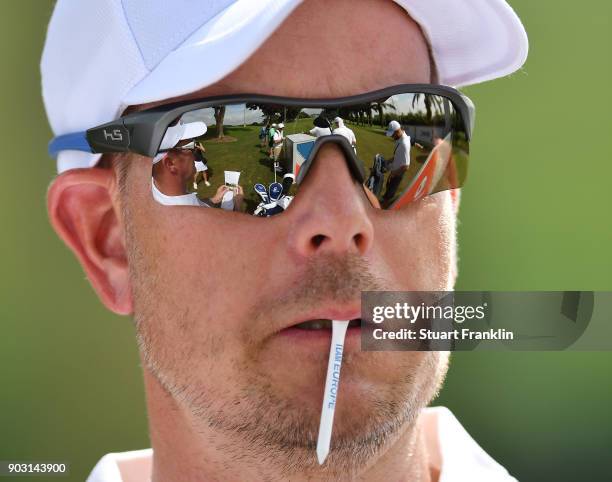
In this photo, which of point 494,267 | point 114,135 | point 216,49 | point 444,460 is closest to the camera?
point 216,49

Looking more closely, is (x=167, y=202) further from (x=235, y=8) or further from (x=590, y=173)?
(x=590, y=173)

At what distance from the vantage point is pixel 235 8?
1.24m

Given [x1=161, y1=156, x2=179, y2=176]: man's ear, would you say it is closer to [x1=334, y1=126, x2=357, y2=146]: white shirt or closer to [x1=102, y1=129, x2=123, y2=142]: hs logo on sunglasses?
[x1=102, y1=129, x2=123, y2=142]: hs logo on sunglasses

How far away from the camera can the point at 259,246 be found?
1281mm

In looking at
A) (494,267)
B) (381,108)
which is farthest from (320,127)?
(494,267)

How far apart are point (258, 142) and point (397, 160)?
0.86ft

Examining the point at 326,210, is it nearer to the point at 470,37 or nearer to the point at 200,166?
the point at 200,166

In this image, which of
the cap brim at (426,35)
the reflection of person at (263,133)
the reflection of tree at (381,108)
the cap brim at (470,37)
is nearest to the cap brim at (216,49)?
the cap brim at (426,35)

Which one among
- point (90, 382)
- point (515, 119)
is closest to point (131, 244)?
point (90, 382)

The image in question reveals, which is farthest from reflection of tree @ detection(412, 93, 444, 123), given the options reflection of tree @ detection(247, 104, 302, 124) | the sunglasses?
reflection of tree @ detection(247, 104, 302, 124)

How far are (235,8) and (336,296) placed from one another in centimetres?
51

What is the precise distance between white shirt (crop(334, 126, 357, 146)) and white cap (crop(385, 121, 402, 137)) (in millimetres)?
80

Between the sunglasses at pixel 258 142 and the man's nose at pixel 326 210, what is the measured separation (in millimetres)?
16

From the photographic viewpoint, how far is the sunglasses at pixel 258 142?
1.22m
